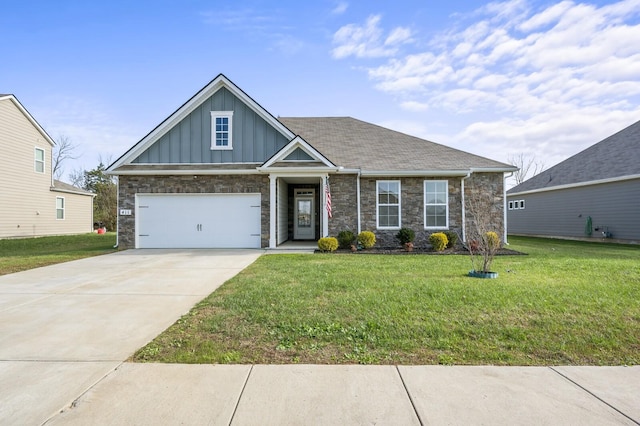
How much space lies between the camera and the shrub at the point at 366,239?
499 inches

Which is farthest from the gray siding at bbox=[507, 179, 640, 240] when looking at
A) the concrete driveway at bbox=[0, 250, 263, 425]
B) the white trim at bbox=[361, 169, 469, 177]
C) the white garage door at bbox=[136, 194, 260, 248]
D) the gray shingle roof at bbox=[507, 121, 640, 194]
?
the concrete driveway at bbox=[0, 250, 263, 425]

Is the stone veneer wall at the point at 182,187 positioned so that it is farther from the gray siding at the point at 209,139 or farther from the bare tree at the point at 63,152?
the bare tree at the point at 63,152

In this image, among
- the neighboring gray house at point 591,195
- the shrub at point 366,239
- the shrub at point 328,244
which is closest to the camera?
the shrub at point 328,244

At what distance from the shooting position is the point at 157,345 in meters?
3.77

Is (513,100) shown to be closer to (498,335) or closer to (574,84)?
(574,84)

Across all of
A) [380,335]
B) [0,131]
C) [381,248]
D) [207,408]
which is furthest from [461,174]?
[0,131]

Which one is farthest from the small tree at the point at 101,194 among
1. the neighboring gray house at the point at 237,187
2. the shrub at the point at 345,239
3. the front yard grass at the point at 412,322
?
the front yard grass at the point at 412,322

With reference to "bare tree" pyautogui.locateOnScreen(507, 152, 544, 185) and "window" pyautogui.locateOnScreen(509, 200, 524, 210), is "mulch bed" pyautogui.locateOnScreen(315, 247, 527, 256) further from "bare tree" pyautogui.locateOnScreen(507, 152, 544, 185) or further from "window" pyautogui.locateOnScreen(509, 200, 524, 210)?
"bare tree" pyautogui.locateOnScreen(507, 152, 544, 185)

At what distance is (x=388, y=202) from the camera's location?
13609 millimetres

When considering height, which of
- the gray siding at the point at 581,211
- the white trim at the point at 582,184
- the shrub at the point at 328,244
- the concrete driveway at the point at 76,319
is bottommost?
the concrete driveway at the point at 76,319

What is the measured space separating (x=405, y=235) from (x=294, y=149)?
17.3 ft

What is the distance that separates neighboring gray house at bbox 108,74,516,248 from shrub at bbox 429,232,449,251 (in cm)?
96

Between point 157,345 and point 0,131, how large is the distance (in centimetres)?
2200

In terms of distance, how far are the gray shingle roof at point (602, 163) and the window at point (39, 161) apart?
102 ft
